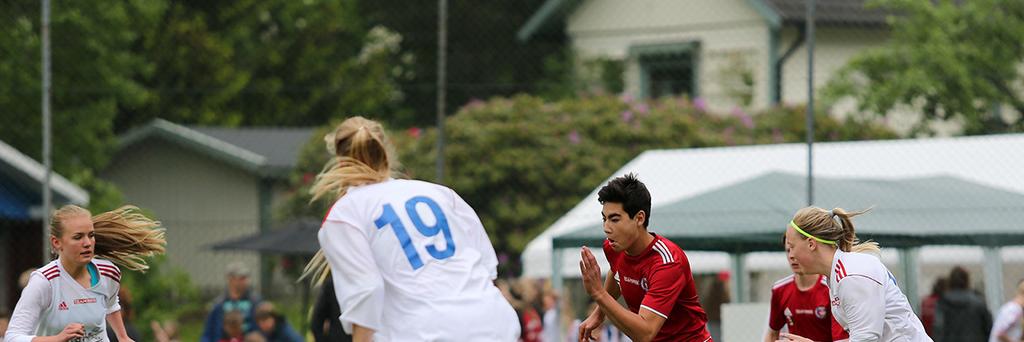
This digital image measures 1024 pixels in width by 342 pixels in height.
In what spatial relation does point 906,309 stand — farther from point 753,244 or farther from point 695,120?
point 695,120

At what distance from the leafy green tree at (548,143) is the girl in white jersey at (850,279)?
1173 centimetres

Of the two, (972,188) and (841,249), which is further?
(972,188)

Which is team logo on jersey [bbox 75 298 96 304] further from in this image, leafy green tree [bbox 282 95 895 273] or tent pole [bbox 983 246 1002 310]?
leafy green tree [bbox 282 95 895 273]

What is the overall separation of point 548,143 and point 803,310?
1167cm

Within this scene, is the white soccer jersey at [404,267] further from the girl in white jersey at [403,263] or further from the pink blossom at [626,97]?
the pink blossom at [626,97]

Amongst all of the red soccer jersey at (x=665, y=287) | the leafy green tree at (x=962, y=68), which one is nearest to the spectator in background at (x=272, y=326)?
the leafy green tree at (x=962, y=68)

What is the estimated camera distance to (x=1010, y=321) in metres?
11.0

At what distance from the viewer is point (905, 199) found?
38.3 ft

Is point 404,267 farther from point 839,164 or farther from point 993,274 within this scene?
point 839,164

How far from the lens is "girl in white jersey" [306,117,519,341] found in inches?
189

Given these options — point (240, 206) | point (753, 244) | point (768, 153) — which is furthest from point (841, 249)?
point (240, 206)

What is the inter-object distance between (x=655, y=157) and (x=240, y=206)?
46.2 feet

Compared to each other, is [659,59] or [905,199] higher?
[659,59]

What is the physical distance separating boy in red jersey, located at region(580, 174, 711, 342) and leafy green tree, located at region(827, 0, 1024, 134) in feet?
25.6
